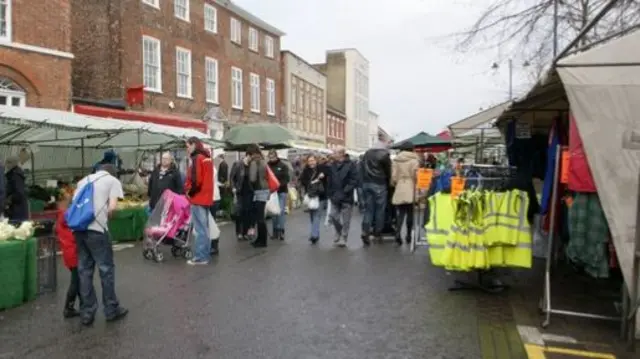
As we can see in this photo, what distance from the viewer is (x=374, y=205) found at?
11445 millimetres

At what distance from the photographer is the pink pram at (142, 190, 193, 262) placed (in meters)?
9.55

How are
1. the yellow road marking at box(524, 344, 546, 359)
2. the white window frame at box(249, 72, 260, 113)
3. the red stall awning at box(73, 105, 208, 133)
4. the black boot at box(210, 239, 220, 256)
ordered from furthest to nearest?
1. the white window frame at box(249, 72, 260, 113)
2. the red stall awning at box(73, 105, 208, 133)
3. the black boot at box(210, 239, 220, 256)
4. the yellow road marking at box(524, 344, 546, 359)

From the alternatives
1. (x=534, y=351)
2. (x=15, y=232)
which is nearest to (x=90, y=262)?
(x=15, y=232)

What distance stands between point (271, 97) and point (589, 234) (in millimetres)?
31629

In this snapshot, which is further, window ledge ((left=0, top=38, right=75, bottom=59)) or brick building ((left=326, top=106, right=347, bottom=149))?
brick building ((left=326, top=106, right=347, bottom=149))

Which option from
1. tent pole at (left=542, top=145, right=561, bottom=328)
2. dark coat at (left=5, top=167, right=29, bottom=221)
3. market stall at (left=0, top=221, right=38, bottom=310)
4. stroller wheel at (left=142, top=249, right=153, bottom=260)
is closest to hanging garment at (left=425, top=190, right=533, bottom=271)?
tent pole at (left=542, top=145, right=561, bottom=328)

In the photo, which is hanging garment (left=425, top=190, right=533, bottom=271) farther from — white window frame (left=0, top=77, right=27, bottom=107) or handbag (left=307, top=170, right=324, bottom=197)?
white window frame (left=0, top=77, right=27, bottom=107)

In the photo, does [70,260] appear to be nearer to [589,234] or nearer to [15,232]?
[15,232]

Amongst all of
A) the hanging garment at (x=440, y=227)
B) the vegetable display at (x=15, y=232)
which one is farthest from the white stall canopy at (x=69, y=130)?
the hanging garment at (x=440, y=227)

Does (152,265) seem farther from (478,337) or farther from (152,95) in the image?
(152,95)

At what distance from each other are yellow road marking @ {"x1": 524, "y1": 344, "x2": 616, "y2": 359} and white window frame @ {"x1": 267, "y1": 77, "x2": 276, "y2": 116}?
31824 mm

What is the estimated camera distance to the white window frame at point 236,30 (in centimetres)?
3098

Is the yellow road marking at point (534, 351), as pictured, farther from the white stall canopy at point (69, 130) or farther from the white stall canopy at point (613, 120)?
the white stall canopy at point (69, 130)

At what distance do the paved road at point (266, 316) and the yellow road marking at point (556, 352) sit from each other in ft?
1.54
